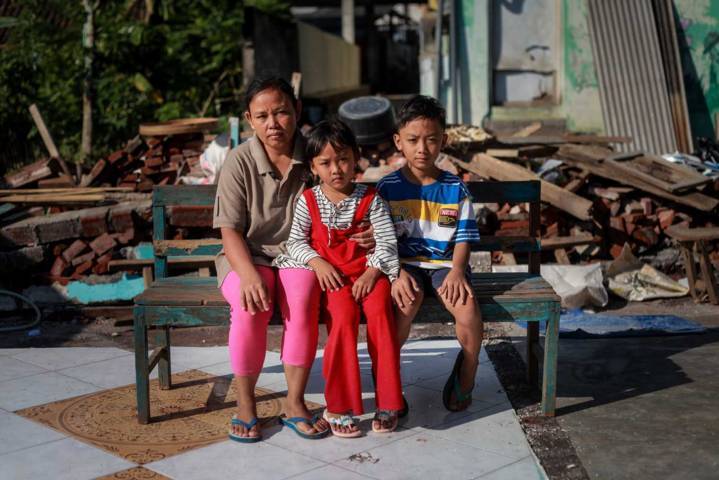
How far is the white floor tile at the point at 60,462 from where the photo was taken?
3.64 m

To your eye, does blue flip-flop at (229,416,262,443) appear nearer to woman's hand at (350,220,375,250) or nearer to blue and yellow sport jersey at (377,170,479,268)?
woman's hand at (350,220,375,250)

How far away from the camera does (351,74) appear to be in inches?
1014

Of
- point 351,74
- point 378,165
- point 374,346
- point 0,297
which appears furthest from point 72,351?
point 351,74

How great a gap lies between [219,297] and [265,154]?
73cm

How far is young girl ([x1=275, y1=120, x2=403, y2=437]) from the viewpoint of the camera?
158 inches

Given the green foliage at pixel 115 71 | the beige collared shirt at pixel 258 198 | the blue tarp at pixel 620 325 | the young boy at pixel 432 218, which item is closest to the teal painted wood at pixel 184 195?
the beige collared shirt at pixel 258 198

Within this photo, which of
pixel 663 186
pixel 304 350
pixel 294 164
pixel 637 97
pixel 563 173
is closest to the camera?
pixel 304 350

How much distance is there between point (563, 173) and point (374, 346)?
5.22 m

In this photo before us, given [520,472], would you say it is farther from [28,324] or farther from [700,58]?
[700,58]

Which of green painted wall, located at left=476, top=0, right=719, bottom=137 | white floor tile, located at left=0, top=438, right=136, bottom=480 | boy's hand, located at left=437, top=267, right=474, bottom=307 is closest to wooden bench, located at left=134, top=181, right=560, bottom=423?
boy's hand, located at left=437, top=267, right=474, bottom=307

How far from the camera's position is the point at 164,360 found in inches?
191

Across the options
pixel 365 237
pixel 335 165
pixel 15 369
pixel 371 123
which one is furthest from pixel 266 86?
pixel 371 123

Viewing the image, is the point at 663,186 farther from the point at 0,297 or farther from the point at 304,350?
the point at 0,297

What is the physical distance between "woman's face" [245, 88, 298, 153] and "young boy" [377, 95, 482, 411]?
54 cm
